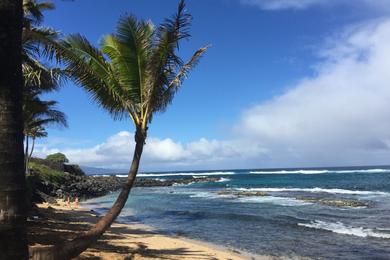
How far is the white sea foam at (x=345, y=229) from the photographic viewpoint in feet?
62.4

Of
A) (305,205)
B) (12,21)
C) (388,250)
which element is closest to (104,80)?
(12,21)

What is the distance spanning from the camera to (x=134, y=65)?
8641mm

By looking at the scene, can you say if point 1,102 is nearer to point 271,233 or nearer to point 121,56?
point 121,56

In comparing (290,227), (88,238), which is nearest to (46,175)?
(290,227)

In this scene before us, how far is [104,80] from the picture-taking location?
347 inches

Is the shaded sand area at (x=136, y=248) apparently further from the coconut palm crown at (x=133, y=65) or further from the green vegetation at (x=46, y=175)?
the green vegetation at (x=46, y=175)

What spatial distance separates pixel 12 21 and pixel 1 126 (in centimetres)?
117

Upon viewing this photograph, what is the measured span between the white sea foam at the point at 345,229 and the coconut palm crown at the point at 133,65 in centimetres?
1390

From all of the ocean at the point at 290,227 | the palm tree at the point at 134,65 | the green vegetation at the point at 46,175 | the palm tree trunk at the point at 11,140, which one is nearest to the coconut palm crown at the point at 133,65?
the palm tree at the point at 134,65

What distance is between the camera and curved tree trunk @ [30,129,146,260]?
20.4 ft

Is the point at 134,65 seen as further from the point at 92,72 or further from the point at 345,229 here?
the point at 345,229

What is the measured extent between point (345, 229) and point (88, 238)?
54.3 ft

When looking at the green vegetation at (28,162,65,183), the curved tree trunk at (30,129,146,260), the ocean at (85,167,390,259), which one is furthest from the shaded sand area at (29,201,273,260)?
the green vegetation at (28,162,65,183)

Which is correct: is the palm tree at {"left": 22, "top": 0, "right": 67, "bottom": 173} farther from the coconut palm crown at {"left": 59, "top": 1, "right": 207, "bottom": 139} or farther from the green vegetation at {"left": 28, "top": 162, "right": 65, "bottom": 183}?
the green vegetation at {"left": 28, "top": 162, "right": 65, "bottom": 183}
